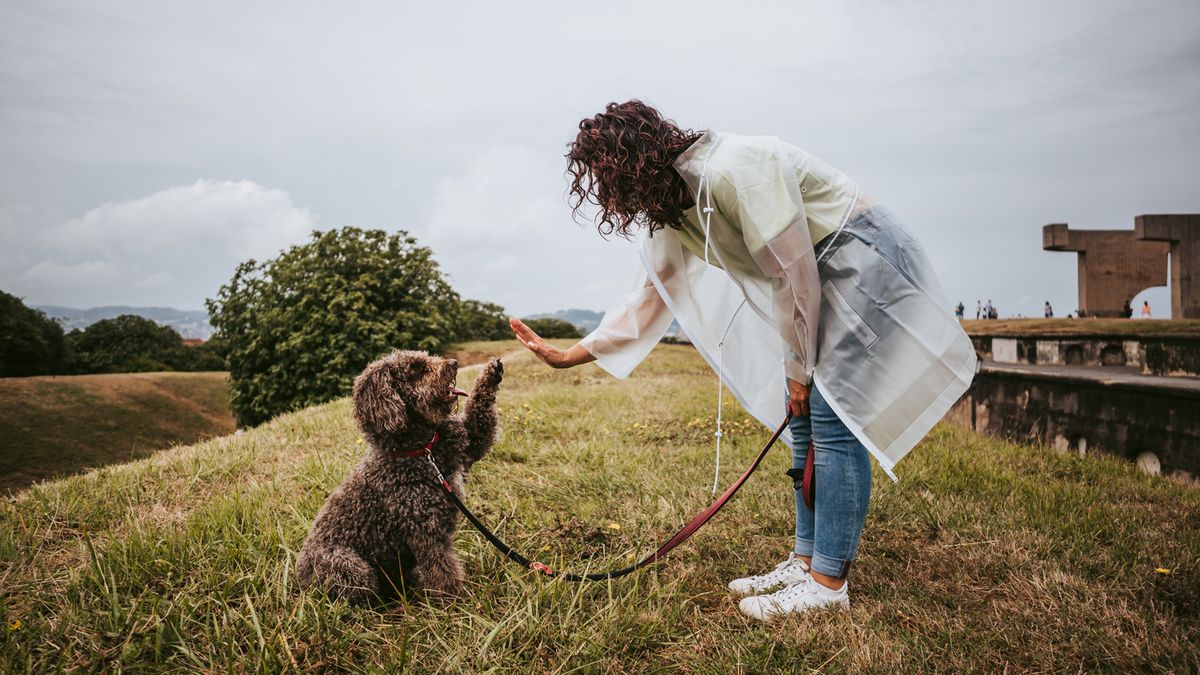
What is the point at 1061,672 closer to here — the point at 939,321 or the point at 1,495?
the point at 939,321

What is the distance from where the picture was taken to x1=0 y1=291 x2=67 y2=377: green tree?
17.2 metres

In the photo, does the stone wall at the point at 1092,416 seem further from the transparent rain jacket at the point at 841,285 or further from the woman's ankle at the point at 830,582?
the woman's ankle at the point at 830,582

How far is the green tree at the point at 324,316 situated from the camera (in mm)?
17531

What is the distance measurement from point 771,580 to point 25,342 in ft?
76.3

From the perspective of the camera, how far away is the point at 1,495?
4637mm

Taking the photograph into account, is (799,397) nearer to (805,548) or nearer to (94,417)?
(805,548)

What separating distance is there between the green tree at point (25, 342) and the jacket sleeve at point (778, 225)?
21.5 metres

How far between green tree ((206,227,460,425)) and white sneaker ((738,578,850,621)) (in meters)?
15.2

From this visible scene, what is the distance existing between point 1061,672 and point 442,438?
2540 mm

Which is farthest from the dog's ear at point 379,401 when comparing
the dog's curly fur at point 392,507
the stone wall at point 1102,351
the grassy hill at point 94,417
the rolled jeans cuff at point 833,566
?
the stone wall at point 1102,351

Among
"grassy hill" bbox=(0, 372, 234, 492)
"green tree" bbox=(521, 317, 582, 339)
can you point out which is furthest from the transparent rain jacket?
"green tree" bbox=(521, 317, 582, 339)

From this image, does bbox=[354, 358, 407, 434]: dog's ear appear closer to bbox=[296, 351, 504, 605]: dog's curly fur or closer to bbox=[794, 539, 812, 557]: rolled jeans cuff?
bbox=[296, 351, 504, 605]: dog's curly fur

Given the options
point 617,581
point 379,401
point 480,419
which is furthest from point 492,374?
point 617,581

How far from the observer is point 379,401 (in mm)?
2537
